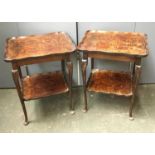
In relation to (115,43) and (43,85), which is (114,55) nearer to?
(115,43)

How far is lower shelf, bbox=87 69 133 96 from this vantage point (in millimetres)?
1809

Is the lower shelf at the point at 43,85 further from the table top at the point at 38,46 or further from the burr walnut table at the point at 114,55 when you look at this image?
the table top at the point at 38,46

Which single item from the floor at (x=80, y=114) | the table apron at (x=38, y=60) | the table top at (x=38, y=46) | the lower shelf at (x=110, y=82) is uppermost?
the table top at (x=38, y=46)

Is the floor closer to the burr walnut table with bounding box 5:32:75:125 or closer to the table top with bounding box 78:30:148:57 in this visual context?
the burr walnut table with bounding box 5:32:75:125

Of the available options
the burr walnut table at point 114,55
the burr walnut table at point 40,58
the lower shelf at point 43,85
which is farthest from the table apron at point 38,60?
the lower shelf at point 43,85

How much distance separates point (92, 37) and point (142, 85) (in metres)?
0.83

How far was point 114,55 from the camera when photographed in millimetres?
1569

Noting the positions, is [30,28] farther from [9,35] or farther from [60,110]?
[60,110]

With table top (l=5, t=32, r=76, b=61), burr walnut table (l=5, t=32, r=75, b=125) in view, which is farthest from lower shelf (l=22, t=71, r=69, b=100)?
table top (l=5, t=32, r=76, b=61)

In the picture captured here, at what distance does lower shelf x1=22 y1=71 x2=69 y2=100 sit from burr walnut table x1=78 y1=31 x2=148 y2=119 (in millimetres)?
224

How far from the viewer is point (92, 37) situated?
1.75 meters

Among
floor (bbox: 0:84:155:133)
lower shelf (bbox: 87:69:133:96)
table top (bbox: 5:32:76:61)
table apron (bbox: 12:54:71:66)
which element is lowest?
floor (bbox: 0:84:155:133)

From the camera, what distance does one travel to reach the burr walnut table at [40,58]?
1.55 metres
